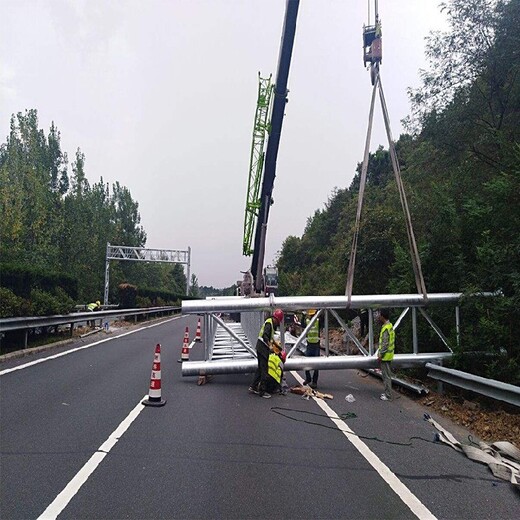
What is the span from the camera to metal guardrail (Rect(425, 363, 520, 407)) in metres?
7.10

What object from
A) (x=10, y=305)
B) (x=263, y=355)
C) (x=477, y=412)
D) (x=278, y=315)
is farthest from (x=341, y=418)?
(x=10, y=305)

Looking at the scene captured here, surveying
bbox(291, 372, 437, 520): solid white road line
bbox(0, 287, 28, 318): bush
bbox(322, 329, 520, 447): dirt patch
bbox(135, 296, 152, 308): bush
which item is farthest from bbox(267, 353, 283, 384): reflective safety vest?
bbox(135, 296, 152, 308): bush

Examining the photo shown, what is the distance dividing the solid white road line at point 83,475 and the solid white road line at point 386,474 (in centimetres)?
297

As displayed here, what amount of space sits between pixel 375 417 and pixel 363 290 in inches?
554

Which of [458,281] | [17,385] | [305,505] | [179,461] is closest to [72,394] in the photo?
[17,385]

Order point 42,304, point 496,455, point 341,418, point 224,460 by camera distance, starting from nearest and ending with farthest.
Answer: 1. point 224,460
2. point 496,455
3. point 341,418
4. point 42,304

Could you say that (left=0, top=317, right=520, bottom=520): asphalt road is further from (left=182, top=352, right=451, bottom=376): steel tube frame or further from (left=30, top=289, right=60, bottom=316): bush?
(left=30, top=289, right=60, bottom=316): bush

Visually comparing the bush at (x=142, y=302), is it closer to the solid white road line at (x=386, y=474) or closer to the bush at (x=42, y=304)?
the bush at (x=42, y=304)

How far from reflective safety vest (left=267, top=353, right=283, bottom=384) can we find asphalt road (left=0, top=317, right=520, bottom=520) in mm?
412

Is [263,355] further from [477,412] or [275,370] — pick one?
[477,412]

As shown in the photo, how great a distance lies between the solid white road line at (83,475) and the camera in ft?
14.5

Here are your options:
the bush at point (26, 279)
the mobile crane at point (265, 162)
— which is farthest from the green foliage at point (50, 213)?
the mobile crane at point (265, 162)

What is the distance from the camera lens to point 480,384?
790 cm

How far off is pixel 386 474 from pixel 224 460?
175cm
